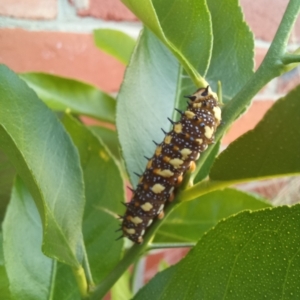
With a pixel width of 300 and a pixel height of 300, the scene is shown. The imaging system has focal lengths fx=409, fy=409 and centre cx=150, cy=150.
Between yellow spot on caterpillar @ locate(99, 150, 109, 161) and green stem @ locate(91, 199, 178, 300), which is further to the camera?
yellow spot on caterpillar @ locate(99, 150, 109, 161)

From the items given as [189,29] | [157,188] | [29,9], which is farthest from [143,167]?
[29,9]

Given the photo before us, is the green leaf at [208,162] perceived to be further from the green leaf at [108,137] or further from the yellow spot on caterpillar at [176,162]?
the green leaf at [108,137]

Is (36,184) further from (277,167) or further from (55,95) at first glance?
(55,95)

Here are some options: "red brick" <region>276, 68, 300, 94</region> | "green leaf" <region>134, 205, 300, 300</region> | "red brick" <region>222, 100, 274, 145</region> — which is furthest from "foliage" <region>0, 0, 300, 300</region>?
"red brick" <region>276, 68, 300, 94</region>

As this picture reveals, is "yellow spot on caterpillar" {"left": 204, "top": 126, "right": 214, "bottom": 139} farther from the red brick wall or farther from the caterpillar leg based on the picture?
the red brick wall

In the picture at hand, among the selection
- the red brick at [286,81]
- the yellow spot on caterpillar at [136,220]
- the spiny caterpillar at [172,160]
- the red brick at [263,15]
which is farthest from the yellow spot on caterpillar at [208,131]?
the red brick at [286,81]

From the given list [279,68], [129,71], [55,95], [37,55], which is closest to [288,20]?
[279,68]
